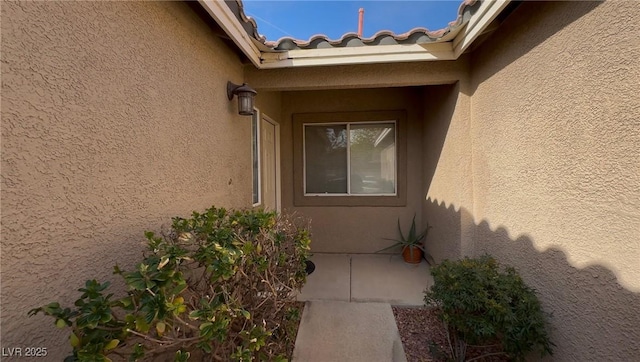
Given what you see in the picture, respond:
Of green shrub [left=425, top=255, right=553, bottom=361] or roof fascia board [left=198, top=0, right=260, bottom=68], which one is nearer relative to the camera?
green shrub [left=425, top=255, right=553, bottom=361]

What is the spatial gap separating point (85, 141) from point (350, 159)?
18.1ft

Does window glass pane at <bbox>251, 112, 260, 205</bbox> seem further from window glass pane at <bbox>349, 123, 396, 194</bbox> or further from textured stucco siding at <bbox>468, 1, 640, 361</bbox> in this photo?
textured stucco siding at <bbox>468, 1, 640, 361</bbox>

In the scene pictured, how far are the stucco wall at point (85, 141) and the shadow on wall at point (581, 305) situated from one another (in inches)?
151

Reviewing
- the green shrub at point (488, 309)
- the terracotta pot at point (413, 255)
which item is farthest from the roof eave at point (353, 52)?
the terracotta pot at point (413, 255)

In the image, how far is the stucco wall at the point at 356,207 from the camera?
6488 mm

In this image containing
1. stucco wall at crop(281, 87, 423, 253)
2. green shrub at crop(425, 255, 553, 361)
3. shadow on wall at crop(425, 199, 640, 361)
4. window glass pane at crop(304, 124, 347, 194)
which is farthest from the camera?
window glass pane at crop(304, 124, 347, 194)

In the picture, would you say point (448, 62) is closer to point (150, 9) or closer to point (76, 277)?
point (150, 9)

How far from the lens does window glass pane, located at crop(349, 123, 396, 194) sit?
6.67 meters

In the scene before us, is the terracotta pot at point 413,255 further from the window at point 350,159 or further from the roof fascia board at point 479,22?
the roof fascia board at point 479,22

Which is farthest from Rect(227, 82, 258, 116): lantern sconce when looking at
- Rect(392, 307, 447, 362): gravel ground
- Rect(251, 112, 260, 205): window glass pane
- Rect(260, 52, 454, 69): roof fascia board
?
Rect(392, 307, 447, 362): gravel ground

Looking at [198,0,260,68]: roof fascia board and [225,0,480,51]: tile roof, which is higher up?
[225,0,480,51]: tile roof

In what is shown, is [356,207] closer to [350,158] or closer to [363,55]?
[350,158]

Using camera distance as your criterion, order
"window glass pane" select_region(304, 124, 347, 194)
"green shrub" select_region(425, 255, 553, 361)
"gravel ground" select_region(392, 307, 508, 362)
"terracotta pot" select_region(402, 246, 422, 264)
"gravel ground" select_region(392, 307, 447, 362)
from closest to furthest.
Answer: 1. "green shrub" select_region(425, 255, 553, 361)
2. "gravel ground" select_region(392, 307, 508, 362)
3. "gravel ground" select_region(392, 307, 447, 362)
4. "terracotta pot" select_region(402, 246, 422, 264)
5. "window glass pane" select_region(304, 124, 347, 194)

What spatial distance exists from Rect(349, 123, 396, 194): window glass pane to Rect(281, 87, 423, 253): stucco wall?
17.5 inches
